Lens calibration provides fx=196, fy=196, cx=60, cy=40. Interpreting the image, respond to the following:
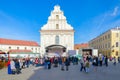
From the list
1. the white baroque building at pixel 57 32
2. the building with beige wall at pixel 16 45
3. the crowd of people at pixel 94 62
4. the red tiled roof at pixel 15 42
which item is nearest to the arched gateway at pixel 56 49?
the white baroque building at pixel 57 32

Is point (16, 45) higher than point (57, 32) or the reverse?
the reverse

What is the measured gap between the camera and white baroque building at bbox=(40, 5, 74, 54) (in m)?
59.3

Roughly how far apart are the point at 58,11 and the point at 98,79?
48385 mm

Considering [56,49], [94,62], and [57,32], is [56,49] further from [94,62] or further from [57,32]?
[94,62]

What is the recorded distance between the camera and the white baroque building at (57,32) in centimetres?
5934

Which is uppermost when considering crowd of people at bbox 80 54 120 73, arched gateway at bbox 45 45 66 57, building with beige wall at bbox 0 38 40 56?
building with beige wall at bbox 0 38 40 56

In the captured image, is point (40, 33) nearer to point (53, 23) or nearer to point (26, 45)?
point (53, 23)

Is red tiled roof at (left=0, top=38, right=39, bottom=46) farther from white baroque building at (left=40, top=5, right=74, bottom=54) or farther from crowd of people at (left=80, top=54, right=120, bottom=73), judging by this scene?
crowd of people at (left=80, top=54, right=120, bottom=73)

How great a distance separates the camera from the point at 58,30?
195 feet

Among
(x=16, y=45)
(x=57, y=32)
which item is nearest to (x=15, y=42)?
(x=16, y=45)

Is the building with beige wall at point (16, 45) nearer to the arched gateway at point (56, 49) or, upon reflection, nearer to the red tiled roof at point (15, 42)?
the red tiled roof at point (15, 42)

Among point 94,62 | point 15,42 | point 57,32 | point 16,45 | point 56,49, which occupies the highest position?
point 57,32

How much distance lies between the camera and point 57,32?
2340 inches

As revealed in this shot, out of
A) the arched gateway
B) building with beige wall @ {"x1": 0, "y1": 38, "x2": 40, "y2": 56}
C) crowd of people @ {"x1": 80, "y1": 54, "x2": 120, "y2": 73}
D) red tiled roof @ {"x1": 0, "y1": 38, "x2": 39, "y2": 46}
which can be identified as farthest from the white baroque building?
red tiled roof @ {"x1": 0, "y1": 38, "x2": 39, "y2": 46}
